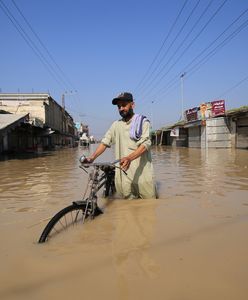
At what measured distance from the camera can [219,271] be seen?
9.62 ft

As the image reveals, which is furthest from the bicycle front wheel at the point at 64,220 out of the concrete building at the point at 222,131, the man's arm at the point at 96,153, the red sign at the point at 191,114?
the red sign at the point at 191,114

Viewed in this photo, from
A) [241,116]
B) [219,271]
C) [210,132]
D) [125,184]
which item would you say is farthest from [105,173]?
[210,132]

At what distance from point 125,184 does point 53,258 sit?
2.16 m

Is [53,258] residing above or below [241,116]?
below

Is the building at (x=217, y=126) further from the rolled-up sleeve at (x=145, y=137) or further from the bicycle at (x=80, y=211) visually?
the bicycle at (x=80, y=211)

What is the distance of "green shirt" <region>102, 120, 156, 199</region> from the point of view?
5.09 m

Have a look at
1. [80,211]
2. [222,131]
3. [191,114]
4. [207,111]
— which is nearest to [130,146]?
[80,211]

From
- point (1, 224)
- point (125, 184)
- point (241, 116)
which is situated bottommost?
point (1, 224)

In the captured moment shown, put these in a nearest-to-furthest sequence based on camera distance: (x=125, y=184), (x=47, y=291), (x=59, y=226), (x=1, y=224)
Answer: (x=47, y=291), (x=59, y=226), (x=1, y=224), (x=125, y=184)

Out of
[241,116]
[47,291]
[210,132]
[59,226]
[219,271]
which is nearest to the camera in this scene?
[47,291]

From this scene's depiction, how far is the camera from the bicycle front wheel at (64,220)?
3794 millimetres

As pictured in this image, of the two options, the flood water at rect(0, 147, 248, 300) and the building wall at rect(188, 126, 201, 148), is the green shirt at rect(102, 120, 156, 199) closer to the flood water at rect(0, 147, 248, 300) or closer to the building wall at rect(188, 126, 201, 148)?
the flood water at rect(0, 147, 248, 300)

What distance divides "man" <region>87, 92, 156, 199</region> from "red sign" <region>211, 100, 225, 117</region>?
26601 mm

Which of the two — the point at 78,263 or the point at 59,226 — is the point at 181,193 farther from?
the point at 78,263
